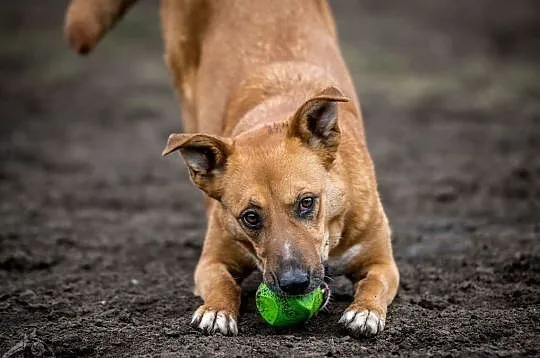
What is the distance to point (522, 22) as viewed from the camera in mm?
14969

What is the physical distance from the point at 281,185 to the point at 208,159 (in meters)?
0.49

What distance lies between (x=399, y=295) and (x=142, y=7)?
1278 cm

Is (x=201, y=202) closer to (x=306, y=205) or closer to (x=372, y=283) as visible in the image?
(x=372, y=283)

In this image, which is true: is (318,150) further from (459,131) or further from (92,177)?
(459,131)

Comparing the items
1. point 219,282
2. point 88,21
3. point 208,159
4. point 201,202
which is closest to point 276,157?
point 208,159

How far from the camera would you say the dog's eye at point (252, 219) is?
506 cm

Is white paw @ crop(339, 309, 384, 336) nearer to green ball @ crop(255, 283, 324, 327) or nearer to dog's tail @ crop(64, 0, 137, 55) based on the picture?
green ball @ crop(255, 283, 324, 327)

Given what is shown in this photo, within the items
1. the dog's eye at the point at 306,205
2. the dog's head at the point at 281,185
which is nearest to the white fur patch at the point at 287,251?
the dog's head at the point at 281,185

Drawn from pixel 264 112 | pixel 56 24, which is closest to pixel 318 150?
pixel 264 112

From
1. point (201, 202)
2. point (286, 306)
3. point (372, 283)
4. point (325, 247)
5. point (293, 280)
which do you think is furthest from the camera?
point (201, 202)

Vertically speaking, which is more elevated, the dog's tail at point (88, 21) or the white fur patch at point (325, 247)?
the dog's tail at point (88, 21)

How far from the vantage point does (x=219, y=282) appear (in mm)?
5562

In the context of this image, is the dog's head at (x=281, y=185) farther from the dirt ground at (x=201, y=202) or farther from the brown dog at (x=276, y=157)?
the dirt ground at (x=201, y=202)

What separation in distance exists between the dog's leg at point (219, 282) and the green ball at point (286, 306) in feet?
0.68
